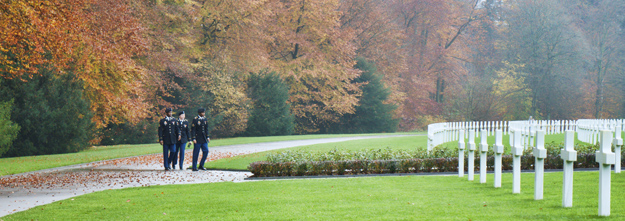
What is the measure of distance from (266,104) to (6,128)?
19989 millimetres

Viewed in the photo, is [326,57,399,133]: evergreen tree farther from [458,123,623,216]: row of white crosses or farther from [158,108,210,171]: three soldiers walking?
[458,123,623,216]: row of white crosses

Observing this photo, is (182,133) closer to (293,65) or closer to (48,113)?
(48,113)

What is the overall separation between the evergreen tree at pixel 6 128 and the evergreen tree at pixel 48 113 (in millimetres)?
745

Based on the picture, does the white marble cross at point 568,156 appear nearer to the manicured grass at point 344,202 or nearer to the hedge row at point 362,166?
the manicured grass at point 344,202

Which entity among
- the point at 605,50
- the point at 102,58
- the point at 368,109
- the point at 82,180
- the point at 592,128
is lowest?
the point at 82,180

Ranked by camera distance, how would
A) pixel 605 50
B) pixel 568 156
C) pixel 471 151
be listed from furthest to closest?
pixel 605 50
pixel 471 151
pixel 568 156

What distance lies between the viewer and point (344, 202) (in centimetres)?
800

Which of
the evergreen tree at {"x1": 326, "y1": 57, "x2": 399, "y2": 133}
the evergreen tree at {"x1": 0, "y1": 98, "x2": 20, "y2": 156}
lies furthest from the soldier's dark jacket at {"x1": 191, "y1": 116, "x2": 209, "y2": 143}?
the evergreen tree at {"x1": 326, "y1": 57, "x2": 399, "y2": 133}

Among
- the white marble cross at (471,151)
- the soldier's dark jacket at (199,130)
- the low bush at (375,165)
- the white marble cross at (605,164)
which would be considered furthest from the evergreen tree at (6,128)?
the white marble cross at (605,164)

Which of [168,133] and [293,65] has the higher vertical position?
[293,65]

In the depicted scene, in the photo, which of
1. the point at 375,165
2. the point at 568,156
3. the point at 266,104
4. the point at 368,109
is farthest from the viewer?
the point at 368,109

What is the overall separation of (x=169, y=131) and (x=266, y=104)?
80.0ft

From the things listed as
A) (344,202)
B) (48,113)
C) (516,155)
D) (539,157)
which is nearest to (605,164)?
(539,157)

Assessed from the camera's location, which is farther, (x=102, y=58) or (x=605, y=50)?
(x=605, y=50)
